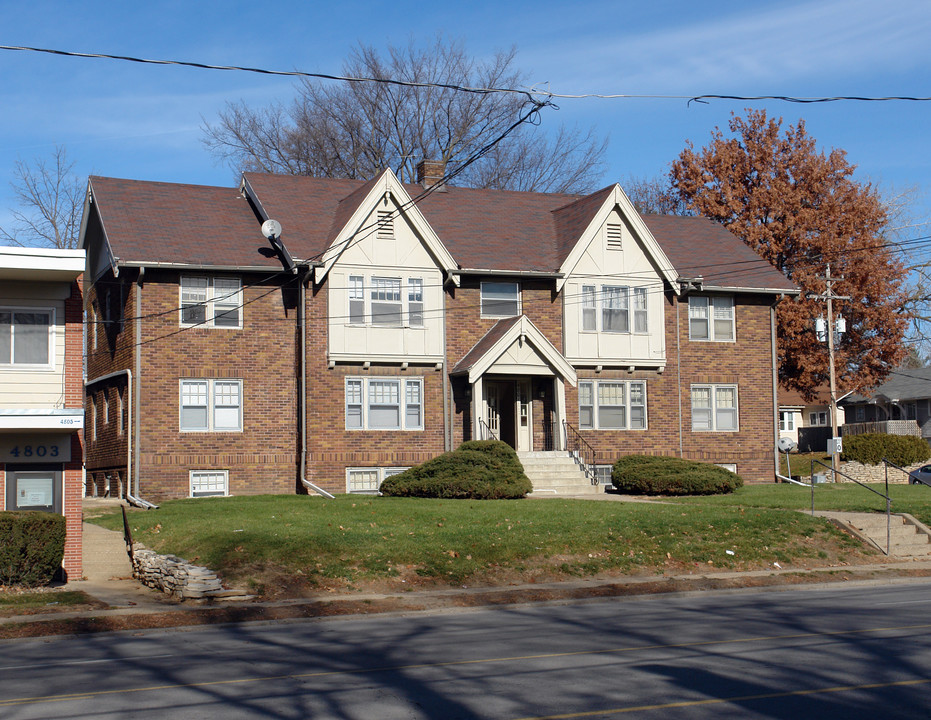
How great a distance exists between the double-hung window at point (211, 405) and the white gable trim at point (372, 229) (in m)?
3.97

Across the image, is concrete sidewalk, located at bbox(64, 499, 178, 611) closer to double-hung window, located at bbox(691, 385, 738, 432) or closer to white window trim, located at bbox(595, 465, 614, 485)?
white window trim, located at bbox(595, 465, 614, 485)

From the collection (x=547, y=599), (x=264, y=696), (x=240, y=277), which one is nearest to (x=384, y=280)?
(x=240, y=277)

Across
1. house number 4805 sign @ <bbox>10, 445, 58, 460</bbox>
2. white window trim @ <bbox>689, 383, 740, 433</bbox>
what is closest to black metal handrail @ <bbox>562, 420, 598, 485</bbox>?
white window trim @ <bbox>689, 383, 740, 433</bbox>

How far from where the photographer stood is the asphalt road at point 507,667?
28.6 feet

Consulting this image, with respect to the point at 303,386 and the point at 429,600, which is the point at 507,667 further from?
the point at 303,386

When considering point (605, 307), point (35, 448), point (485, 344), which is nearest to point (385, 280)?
point (485, 344)

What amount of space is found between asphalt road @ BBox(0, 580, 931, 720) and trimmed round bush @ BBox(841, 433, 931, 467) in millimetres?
29969

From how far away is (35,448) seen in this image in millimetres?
18641

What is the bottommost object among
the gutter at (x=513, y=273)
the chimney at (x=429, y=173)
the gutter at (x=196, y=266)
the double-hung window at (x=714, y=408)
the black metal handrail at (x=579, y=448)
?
the black metal handrail at (x=579, y=448)

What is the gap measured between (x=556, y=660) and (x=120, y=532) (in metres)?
14.7

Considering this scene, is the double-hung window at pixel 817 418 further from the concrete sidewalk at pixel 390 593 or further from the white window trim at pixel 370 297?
the concrete sidewalk at pixel 390 593

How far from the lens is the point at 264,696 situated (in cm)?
925

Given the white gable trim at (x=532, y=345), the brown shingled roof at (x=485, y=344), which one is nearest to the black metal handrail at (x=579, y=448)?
the white gable trim at (x=532, y=345)

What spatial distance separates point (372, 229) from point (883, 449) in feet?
83.5
